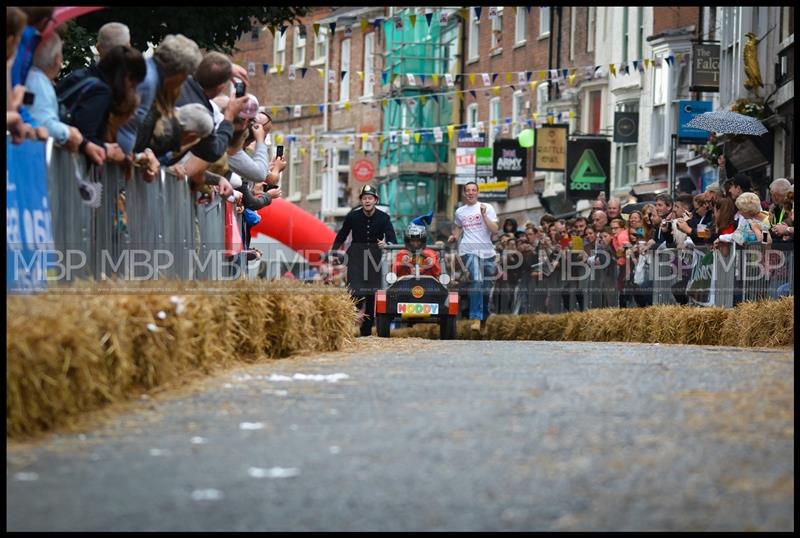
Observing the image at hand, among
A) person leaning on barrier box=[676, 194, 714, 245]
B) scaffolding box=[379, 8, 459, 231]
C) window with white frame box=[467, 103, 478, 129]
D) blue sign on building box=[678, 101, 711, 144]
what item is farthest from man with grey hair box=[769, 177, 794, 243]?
scaffolding box=[379, 8, 459, 231]

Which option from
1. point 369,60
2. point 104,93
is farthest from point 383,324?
point 369,60

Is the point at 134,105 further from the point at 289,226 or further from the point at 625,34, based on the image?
the point at 625,34

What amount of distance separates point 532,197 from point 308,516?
180ft

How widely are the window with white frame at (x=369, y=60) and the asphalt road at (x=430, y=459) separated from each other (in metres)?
68.4

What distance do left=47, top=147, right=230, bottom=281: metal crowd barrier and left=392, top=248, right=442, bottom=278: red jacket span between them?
822cm

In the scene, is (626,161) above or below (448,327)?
above

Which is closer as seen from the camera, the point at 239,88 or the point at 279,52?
the point at 239,88

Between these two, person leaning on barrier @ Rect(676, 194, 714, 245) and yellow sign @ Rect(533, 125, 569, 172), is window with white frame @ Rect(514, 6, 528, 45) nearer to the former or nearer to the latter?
yellow sign @ Rect(533, 125, 569, 172)

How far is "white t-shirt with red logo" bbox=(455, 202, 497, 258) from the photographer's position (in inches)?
993

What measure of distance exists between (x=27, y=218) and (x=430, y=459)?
3998mm

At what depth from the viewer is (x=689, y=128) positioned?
36.8m

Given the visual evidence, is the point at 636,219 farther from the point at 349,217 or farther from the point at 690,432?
the point at 690,432

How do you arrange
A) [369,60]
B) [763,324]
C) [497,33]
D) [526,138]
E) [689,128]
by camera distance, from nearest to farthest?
[763,324] < [689,128] < [526,138] < [497,33] < [369,60]

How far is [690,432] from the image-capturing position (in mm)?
7578
